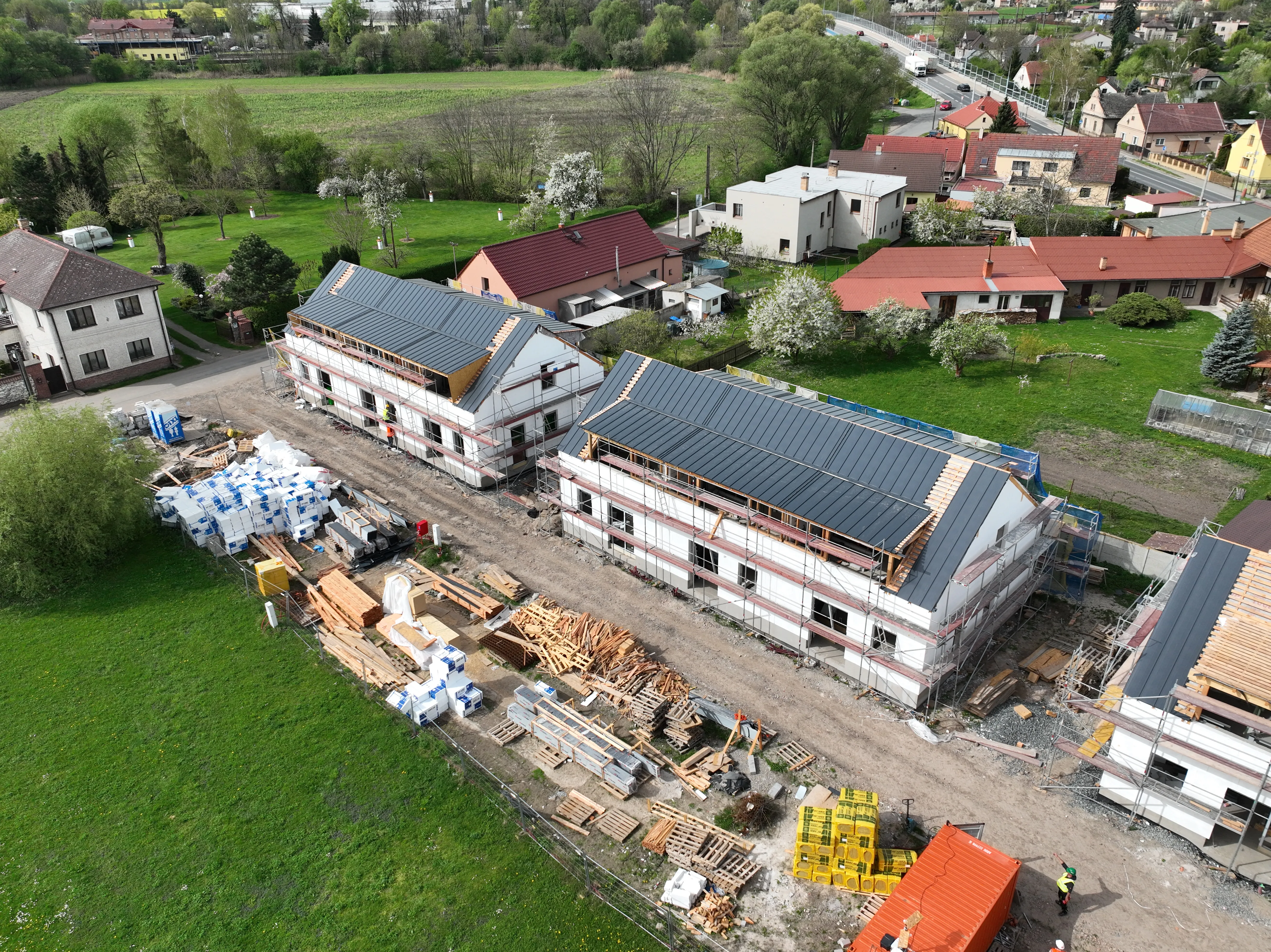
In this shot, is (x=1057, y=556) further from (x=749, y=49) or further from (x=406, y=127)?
(x=406, y=127)

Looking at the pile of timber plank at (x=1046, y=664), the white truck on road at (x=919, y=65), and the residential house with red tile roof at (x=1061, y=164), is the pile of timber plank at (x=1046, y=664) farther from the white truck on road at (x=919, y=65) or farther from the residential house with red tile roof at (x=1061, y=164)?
the white truck on road at (x=919, y=65)

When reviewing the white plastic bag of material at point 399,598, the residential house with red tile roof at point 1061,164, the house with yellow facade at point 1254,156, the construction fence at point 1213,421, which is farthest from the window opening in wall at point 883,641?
the house with yellow facade at point 1254,156

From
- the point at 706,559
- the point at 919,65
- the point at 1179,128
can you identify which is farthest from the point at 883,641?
the point at 919,65

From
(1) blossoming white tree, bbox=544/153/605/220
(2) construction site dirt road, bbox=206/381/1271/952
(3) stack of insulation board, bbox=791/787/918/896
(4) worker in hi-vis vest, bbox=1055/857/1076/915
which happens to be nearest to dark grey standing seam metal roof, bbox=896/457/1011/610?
(2) construction site dirt road, bbox=206/381/1271/952

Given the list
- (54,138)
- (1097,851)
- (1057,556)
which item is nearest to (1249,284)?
(1057,556)

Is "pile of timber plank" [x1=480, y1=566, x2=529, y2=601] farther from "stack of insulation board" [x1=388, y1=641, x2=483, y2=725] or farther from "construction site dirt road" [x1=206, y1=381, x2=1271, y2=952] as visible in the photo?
"stack of insulation board" [x1=388, y1=641, x2=483, y2=725]

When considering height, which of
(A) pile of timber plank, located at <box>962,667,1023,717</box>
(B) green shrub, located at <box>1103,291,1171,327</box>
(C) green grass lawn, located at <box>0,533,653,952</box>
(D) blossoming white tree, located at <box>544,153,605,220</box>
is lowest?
(C) green grass lawn, located at <box>0,533,653,952</box>

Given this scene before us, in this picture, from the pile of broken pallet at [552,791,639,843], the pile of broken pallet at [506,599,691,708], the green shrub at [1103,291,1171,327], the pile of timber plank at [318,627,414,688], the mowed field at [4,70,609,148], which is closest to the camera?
the pile of broken pallet at [552,791,639,843]
